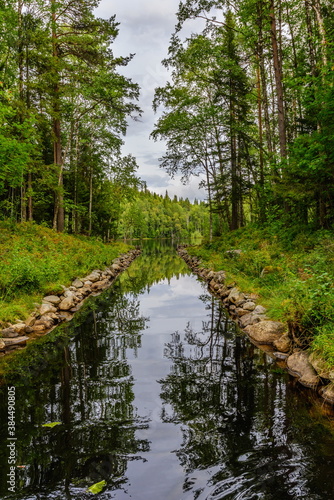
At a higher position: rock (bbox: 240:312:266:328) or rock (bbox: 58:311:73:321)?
rock (bbox: 240:312:266:328)

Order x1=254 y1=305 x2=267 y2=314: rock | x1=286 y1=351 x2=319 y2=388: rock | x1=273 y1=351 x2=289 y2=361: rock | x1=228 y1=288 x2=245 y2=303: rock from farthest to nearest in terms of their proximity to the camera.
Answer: x1=228 y1=288 x2=245 y2=303: rock
x1=254 y1=305 x2=267 y2=314: rock
x1=273 y1=351 x2=289 y2=361: rock
x1=286 y1=351 x2=319 y2=388: rock

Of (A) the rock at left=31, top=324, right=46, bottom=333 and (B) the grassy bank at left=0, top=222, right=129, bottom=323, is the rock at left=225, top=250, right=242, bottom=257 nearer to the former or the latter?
(B) the grassy bank at left=0, top=222, right=129, bottom=323

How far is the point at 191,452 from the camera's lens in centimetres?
323

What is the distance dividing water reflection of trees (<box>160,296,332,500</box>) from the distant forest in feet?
19.5

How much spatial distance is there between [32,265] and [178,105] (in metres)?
16.7

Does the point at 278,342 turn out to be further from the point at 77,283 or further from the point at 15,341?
the point at 77,283

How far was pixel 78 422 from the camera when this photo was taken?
3721mm

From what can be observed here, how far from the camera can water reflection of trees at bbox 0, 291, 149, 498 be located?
2869 mm

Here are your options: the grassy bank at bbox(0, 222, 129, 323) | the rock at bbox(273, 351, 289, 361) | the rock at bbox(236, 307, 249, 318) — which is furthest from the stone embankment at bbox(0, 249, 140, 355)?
the rock at bbox(273, 351, 289, 361)

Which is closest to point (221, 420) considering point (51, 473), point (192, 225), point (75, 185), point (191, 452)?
point (191, 452)

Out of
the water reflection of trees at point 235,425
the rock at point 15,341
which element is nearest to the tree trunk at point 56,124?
the rock at point 15,341

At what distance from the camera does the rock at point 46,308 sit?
311 inches

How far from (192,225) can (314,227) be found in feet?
321

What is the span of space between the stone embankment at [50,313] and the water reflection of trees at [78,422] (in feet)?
3.11
